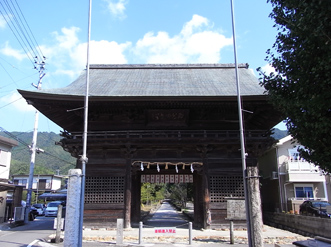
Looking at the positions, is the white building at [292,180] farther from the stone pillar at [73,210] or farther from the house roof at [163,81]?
the stone pillar at [73,210]

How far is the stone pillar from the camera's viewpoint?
7905mm

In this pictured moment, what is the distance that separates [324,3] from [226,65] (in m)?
15.2

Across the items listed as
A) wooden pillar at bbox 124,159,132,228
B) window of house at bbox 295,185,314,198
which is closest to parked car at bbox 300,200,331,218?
window of house at bbox 295,185,314,198

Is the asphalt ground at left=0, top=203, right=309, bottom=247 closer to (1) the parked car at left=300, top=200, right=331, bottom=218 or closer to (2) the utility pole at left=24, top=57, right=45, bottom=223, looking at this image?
(1) the parked car at left=300, top=200, right=331, bottom=218

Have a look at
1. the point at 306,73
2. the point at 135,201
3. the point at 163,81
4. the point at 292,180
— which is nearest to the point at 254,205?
the point at 306,73

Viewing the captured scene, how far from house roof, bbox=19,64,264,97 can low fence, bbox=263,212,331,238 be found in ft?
25.3

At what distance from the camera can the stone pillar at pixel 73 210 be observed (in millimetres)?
7905

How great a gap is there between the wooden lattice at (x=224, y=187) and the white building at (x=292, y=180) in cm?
947

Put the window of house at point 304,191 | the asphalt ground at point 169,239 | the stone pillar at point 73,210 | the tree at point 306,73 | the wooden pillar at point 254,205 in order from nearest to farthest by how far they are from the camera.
Answer: the tree at point 306,73
the stone pillar at point 73,210
the wooden pillar at point 254,205
the asphalt ground at point 169,239
the window of house at point 304,191

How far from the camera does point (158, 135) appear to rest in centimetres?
1488

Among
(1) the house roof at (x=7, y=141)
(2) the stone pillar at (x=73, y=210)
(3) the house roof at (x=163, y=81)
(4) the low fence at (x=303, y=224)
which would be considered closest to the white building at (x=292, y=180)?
(4) the low fence at (x=303, y=224)

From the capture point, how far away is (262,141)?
14625 mm

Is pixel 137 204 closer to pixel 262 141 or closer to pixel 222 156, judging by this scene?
pixel 222 156

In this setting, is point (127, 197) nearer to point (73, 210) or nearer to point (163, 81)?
point (73, 210)
